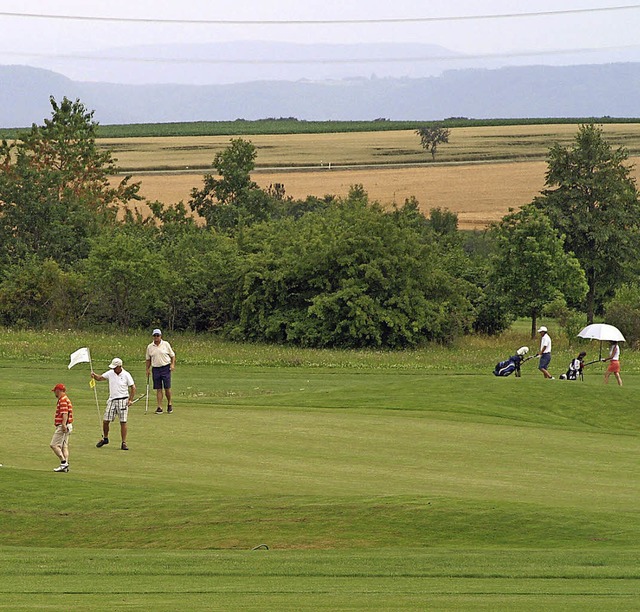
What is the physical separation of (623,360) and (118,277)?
22365 mm

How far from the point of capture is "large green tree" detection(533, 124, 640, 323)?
2420 inches

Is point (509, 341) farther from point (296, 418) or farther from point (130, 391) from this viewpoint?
point (130, 391)

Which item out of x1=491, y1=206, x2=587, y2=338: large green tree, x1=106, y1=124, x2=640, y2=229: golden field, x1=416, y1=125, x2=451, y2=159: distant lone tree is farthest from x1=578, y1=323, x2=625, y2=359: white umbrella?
x1=416, y1=125, x2=451, y2=159: distant lone tree

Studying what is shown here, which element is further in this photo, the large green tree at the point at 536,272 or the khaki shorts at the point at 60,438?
the large green tree at the point at 536,272

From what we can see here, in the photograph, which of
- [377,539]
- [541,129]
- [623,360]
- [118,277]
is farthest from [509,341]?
[541,129]

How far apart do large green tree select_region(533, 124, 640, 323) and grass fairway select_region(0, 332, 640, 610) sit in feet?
118

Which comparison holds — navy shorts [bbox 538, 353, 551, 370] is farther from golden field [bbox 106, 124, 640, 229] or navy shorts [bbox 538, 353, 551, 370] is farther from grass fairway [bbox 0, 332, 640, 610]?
golden field [bbox 106, 124, 640, 229]

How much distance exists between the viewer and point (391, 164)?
461 feet

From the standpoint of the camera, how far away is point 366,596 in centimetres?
963

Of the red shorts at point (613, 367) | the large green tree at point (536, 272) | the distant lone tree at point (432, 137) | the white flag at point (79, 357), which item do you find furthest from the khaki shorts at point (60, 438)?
the distant lone tree at point (432, 137)

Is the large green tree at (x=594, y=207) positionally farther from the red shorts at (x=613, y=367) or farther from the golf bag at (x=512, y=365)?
the golf bag at (x=512, y=365)

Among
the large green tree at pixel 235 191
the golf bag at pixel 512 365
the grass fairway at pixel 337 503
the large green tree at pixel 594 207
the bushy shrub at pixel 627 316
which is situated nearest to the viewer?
the grass fairway at pixel 337 503

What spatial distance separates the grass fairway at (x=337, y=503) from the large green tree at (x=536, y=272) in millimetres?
27241

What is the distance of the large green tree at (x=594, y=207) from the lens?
2420 inches
